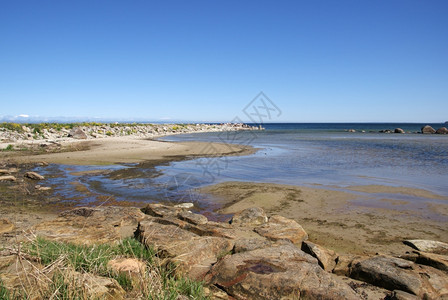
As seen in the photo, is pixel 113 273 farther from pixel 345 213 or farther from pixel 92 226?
pixel 345 213

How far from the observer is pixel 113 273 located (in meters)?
3.32

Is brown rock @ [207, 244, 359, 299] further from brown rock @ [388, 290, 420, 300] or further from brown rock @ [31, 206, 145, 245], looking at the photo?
brown rock @ [31, 206, 145, 245]

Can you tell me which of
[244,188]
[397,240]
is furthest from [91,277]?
[244,188]

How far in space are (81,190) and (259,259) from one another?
8.93 meters

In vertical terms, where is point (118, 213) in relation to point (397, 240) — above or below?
above

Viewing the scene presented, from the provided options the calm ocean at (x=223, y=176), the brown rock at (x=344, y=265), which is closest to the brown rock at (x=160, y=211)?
the calm ocean at (x=223, y=176)

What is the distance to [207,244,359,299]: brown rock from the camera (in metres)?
3.32

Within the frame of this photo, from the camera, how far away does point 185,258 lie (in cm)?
399

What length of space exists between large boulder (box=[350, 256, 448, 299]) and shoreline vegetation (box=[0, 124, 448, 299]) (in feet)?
0.05

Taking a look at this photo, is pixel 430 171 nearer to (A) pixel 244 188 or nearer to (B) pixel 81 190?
(A) pixel 244 188

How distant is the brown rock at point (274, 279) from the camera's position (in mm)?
3316

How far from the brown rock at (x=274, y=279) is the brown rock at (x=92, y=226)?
2099 millimetres

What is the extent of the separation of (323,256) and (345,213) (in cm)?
401

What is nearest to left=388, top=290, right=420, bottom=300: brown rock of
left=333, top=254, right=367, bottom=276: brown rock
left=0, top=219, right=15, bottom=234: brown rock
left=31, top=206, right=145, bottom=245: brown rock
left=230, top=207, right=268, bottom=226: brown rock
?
left=333, top=254, right=367, bottom=276: brown rock
